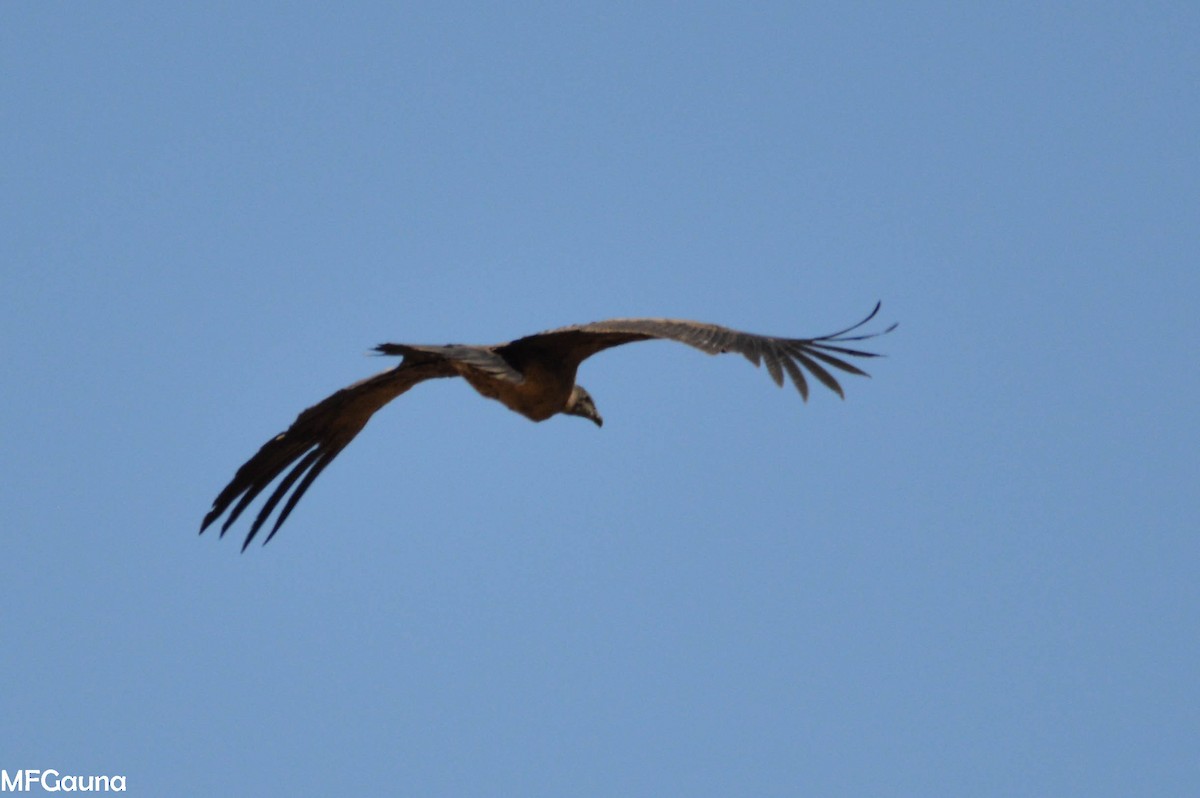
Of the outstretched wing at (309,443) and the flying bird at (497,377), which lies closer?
the flying bird at (497,377)

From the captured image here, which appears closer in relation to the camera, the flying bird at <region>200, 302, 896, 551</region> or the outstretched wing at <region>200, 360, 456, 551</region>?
the flying bird at <region>200, 302, 896, 551</region>

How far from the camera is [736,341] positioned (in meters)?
11.1

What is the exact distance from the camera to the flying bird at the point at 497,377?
1098cm

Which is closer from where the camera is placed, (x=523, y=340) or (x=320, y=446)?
(x=523, y=340)

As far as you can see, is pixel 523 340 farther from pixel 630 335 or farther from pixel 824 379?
pixel 824 379

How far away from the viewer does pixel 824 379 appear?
1053 centimetres

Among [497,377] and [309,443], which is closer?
[497,377]

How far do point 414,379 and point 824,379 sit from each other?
11.1 ft

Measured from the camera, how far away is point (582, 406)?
13555mm

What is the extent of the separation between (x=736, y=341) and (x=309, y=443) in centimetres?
360

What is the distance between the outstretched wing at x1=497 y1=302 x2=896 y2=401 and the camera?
34.8 ft

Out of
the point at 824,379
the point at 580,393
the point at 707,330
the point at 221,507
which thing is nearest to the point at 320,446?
the point at 221,507

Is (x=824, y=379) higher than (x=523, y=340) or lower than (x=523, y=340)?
lower

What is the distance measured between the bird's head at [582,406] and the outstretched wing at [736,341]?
0.98 m
